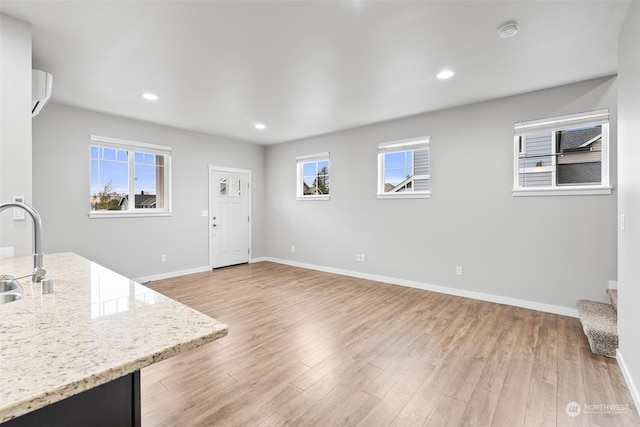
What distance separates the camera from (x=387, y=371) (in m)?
2.29

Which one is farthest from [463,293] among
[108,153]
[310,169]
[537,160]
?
[108,153]

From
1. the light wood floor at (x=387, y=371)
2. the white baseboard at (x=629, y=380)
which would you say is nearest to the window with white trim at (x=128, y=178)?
the light wood floor at (x=387, y=371)

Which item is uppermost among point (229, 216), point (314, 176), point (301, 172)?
point (301, 172)

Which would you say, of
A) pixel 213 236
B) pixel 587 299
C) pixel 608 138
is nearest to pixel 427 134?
pixel 608 138

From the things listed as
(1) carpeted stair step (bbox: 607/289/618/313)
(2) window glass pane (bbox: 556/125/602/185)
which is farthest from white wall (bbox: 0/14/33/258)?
(2) window glass pane (bbox: 556/125/602/185)

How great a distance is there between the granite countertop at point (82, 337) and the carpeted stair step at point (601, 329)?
3156mm

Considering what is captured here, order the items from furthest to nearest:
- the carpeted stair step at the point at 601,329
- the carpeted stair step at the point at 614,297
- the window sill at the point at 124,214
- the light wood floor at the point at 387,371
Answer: the window sill at the point at 124,214 < the carpeted stair step at the point at 614,297 < the carpeted stair step at the point at 601,329 < the light wood floor at the point at 387,371

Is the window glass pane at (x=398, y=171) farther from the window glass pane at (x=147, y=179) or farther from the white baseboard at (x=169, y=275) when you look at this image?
the window glass pane at (x=147, y=179)

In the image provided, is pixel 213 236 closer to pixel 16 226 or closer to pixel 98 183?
pixel 98 183

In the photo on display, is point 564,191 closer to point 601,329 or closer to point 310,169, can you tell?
point 601,329

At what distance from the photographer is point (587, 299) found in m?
3.32

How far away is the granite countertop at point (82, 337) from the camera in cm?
62

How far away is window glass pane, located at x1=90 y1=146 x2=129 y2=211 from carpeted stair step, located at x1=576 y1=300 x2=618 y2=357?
598cm

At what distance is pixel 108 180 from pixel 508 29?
532cm
